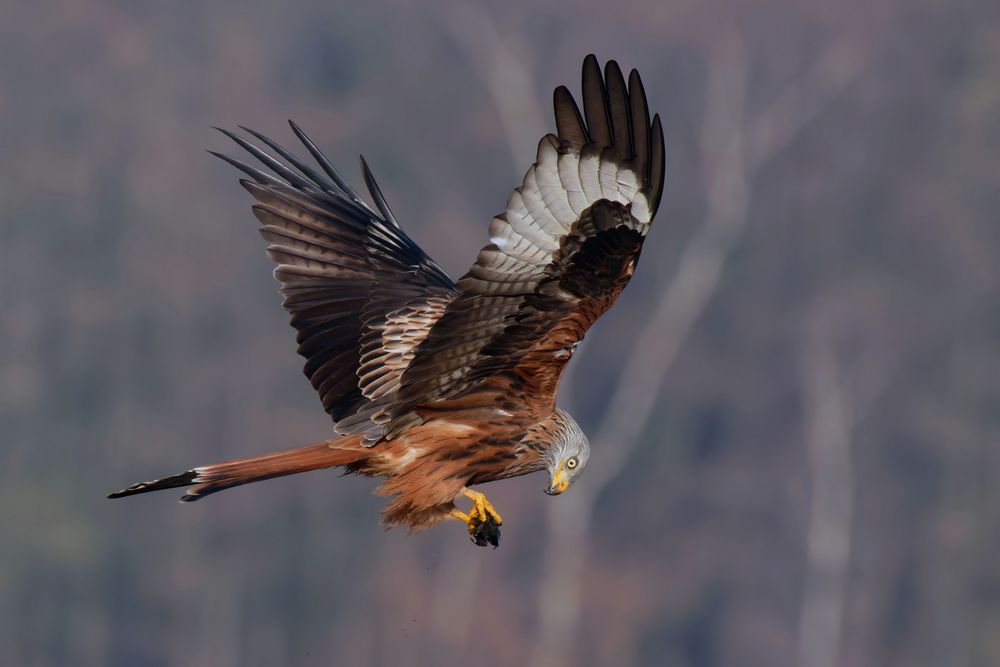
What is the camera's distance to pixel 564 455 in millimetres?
6984

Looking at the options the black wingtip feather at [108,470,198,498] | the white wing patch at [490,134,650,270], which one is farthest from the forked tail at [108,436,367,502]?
the white wing patch at [490,134,650,270]

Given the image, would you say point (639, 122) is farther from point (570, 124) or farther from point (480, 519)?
point (480, 519)

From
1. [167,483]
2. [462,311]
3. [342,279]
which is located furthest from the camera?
[342,279]

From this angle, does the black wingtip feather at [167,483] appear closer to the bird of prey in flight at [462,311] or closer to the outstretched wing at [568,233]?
the bird of prey in flight at [462,311]

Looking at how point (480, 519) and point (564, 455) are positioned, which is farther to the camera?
point (480, 519)

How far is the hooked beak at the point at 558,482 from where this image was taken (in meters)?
6.93

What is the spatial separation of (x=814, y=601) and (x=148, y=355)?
12.1m

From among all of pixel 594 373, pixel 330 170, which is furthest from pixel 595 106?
pixel 594 373

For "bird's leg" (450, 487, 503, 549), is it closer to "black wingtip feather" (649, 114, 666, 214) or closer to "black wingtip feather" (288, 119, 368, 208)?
"black wingtip feather" (288, 119, 368, 208)

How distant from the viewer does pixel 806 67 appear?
31.7 m

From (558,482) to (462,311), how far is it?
36.1 inches

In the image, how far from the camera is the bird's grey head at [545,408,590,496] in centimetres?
698

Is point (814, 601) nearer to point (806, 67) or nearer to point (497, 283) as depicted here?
point (806, 67)

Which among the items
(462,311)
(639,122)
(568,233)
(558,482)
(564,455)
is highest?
(639,122)
